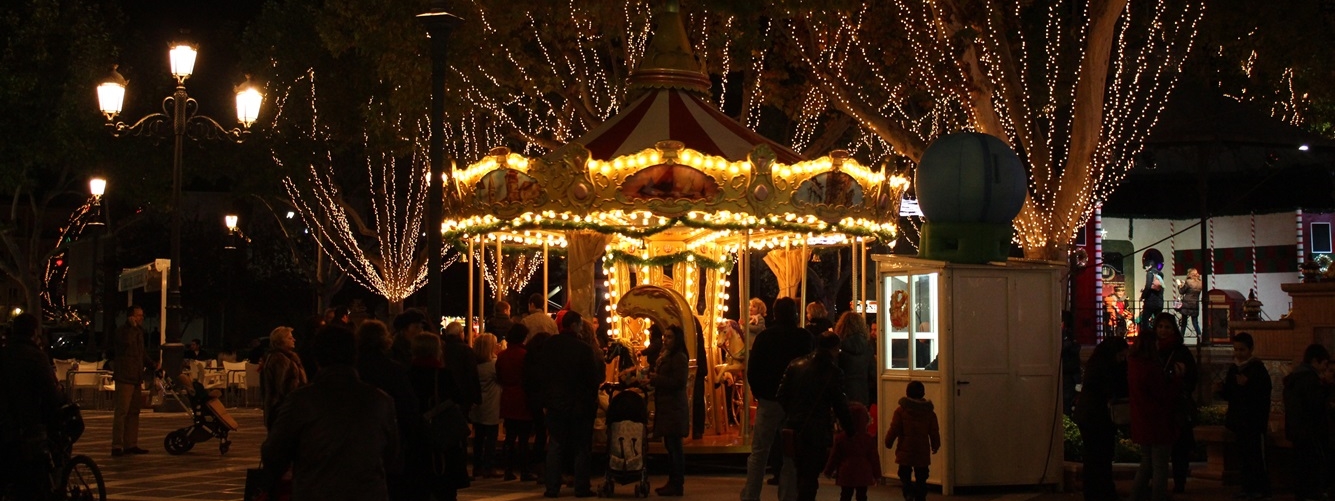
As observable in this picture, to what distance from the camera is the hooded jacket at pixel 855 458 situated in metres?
10.6

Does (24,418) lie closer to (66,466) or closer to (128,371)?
(66,466)

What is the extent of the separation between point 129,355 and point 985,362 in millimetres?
9179

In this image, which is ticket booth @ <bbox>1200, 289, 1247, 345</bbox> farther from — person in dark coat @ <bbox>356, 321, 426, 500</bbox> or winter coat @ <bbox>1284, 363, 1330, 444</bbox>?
person in dark coat @ <bbox>356, 321, 426, 500</bbox>

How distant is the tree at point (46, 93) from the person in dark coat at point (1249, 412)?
2016 cm

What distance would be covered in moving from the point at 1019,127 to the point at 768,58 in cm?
840

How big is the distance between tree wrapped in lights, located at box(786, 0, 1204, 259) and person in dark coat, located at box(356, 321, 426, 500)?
36.3 feet

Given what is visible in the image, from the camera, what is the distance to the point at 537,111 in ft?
95.4

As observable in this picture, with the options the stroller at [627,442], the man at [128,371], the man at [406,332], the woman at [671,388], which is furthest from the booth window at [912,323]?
the man at [128,371]

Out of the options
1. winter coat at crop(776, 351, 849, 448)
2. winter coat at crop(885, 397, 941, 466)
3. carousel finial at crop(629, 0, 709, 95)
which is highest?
carousel finial at crop(629, 0, 709, 95)

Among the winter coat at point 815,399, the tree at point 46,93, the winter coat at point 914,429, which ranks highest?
the tree at point 46,93

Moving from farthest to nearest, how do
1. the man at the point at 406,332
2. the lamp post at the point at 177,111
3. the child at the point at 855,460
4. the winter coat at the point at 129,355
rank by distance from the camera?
the lamp post at the point at 177,111 → the winter coat at the point at 129,355 → the child at the point at 855,460 → the man at the point at 406,332

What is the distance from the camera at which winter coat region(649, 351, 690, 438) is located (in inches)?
502

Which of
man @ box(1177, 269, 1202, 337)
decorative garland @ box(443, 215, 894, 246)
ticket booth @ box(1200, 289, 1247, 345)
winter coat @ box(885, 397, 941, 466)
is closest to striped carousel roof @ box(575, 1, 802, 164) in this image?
decorative garland @ box(443, 215, 894, 246)

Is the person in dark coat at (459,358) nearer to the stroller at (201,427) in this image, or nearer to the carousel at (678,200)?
the carousel at (678,200)
